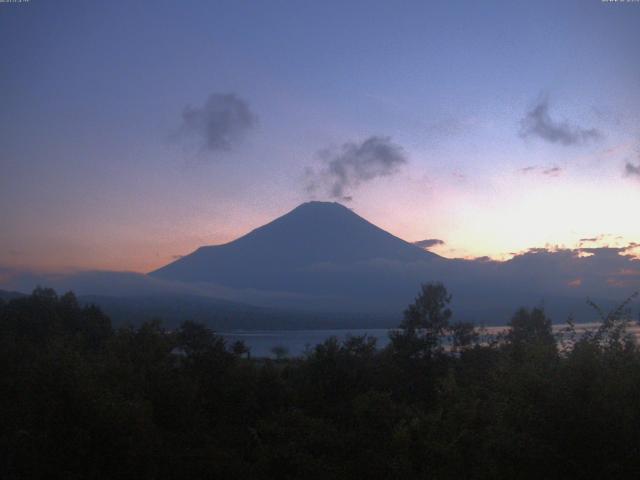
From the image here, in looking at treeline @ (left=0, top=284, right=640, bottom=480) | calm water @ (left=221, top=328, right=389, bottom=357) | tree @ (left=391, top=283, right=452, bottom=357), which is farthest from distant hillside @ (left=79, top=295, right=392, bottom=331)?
treeline @ (left=0, top=284, right=640, bottom=480)

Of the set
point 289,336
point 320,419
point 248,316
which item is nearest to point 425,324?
point 320,419

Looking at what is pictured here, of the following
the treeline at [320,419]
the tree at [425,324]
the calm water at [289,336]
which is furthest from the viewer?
the calm water at [289,336]

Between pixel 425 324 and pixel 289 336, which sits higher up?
pixel 425 324

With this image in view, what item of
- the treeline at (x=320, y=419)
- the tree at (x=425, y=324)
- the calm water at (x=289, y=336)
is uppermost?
the tree at (x=425, y=324)

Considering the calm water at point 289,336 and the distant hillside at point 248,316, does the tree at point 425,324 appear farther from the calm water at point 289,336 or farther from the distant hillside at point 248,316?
the distant hillside at point 248,316

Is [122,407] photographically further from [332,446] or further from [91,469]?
[332,446]

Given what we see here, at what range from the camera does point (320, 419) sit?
12.9m

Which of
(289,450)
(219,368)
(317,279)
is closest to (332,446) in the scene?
(289,450)

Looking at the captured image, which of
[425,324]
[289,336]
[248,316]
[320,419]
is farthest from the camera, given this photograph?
[248,316]

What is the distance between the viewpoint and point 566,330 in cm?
1016

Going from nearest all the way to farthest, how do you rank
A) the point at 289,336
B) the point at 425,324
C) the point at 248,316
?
the point at 425,324 < the point at 289,336 < the point at 248,316

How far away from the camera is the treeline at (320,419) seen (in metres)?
7.73

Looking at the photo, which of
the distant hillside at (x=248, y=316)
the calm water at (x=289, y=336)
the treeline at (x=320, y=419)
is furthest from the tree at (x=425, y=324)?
the distant hillside at (x=248, y=316)

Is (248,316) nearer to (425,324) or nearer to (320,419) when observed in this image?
(425,324)
